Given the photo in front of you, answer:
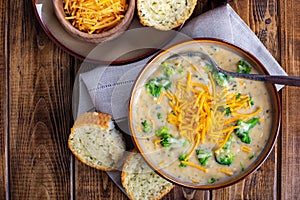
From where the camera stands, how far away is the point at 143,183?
254 cm

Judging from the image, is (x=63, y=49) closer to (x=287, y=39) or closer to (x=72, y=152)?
(x=72, y=152)

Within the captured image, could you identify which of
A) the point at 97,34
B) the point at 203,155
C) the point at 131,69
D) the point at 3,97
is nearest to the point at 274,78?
the point at 203,155

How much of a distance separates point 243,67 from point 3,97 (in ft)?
4.13

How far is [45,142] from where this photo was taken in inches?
103

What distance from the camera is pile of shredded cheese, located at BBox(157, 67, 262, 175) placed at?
218cm

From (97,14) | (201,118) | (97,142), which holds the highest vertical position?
(97,14)

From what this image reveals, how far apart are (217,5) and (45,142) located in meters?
1.15

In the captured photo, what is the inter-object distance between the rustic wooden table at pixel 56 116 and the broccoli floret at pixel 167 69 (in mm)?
480

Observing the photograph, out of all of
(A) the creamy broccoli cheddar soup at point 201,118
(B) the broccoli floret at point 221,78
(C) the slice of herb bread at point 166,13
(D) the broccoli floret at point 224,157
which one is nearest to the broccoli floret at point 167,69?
(A) the creamy broccoli cheddar soup at point 201,118

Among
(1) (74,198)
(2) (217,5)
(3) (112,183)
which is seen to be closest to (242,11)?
(2) (217,5)

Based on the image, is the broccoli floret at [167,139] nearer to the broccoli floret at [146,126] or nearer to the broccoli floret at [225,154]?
the broccoli floret at [146,126]

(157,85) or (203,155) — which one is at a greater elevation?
(157,85)

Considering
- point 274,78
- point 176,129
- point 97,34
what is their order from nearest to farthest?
point 274,78, point 176,129, point 97,34

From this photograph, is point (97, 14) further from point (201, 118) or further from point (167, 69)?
point (201, 118)
